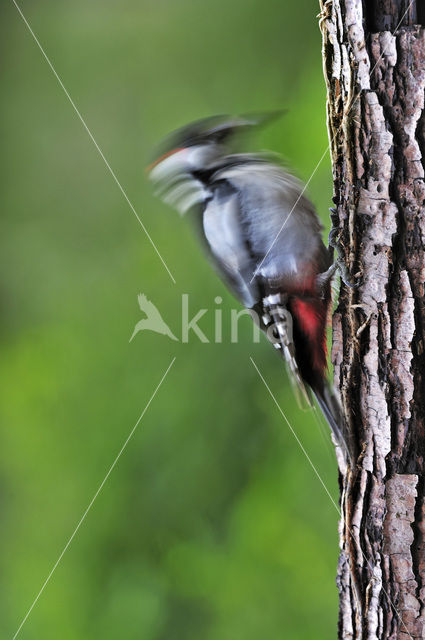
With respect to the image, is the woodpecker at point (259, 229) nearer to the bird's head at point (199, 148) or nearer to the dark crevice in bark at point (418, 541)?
the bird's head at point (199, 148)

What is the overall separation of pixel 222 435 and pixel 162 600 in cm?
33

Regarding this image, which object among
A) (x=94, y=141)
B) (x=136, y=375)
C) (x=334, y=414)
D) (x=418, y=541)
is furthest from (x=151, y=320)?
(x=418, y=541)

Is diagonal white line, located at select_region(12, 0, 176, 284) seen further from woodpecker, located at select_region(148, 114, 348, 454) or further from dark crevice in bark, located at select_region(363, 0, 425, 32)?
dark crevice in bark, located at select_region(363, 0, 425, 32)

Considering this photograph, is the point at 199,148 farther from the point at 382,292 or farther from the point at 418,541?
the point at 418,541

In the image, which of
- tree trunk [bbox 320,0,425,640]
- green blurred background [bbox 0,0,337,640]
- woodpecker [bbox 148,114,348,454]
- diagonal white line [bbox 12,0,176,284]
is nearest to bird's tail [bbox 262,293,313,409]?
woodpecker [bbox 148,114,348,454]

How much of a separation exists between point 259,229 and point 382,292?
0.82 ft

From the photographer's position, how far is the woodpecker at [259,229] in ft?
2.61

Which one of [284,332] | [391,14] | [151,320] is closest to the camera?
[391,14]

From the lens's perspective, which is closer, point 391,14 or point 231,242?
point 391,14

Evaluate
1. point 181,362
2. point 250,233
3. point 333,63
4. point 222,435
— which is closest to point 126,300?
point 181,362

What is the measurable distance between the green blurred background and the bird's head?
16 cm

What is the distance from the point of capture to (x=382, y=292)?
2.18 ft

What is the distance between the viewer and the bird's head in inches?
34.5

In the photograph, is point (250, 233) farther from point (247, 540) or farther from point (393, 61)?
point (247, 540)
